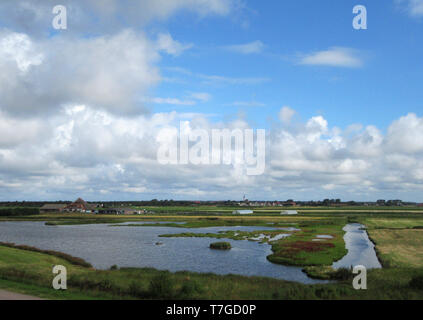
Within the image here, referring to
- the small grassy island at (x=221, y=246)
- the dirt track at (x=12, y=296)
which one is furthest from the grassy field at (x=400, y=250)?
the dirt track at (x=12, y=296)

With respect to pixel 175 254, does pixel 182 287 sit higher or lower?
higher

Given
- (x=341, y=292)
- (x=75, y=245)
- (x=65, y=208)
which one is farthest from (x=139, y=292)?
(x=65, y=208)

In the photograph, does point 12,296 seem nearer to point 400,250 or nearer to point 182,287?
point 182,287

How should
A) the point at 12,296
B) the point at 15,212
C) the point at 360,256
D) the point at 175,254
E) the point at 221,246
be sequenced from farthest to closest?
the point at 15,212 → the point at 221,246 → the point at 175,254 → the point at 360,256 → the point at 12,296

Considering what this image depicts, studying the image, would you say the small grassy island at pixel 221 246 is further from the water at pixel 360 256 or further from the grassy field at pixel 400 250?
the grassy field at pixel 400 250

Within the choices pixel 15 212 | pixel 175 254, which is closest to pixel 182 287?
pixel 175 254

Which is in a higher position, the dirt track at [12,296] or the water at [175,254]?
the dirt track at [12,296]

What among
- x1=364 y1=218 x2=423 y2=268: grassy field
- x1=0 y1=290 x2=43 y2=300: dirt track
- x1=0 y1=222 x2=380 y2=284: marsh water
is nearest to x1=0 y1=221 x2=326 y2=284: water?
x1=0 y1=222 x2=380 y2=284: marsh water

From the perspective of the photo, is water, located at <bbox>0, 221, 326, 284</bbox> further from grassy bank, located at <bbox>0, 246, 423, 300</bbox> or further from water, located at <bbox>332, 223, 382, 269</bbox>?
water, located at <bbox>332, 223, 382, 269</bbox>

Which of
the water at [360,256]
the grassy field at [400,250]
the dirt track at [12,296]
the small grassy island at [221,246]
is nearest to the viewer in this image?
the dirt track at [12,296]

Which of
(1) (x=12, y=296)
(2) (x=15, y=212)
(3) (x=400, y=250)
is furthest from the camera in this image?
(2) (x=15, y=212)

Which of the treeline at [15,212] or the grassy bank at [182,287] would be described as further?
the treeline at [15,212]
